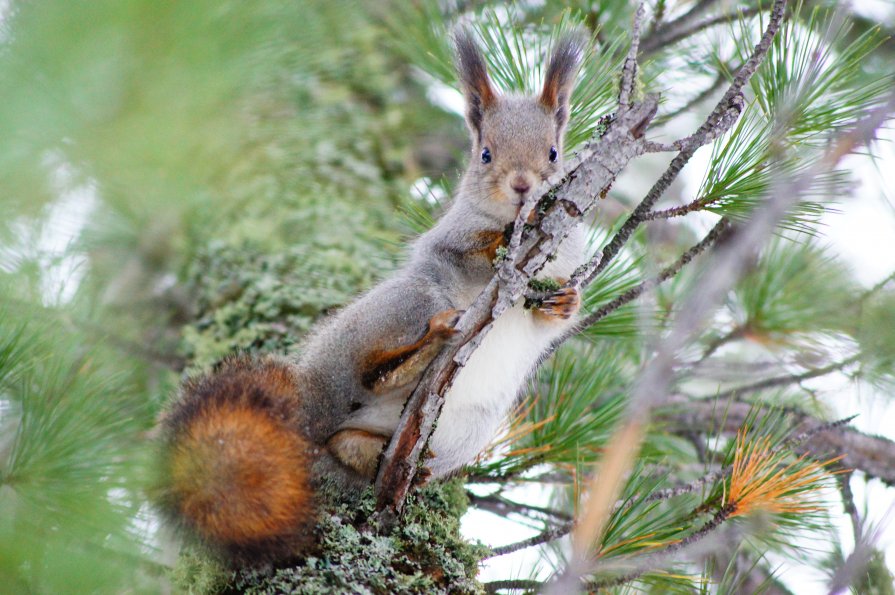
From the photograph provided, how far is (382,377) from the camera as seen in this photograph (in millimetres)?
2002

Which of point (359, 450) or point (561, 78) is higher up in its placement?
point (561, 78)

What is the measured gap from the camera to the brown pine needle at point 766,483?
184cm

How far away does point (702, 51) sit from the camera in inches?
121

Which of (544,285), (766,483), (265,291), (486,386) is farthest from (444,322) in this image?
(265,291)

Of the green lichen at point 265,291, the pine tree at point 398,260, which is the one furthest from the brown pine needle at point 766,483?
the green lichen at point 265,291

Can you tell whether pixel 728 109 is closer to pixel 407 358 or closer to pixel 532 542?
pixel 407 358

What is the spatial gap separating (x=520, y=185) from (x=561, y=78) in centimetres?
38

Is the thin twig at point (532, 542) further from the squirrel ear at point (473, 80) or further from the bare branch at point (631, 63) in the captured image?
the squirrel ear at point (473, 80)

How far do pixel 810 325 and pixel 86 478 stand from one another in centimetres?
235

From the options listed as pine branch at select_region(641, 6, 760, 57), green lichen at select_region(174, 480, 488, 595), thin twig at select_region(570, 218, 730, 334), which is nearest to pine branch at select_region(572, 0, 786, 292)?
thin twig at select_region(570, 218, 730, 334)

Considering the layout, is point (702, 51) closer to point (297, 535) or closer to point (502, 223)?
point (502, 223)

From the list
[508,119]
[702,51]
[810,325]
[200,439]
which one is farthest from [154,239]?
[810,325]

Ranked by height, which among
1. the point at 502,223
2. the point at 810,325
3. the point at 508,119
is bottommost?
the point at 810,325

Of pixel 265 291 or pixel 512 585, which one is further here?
pixel 265 291
